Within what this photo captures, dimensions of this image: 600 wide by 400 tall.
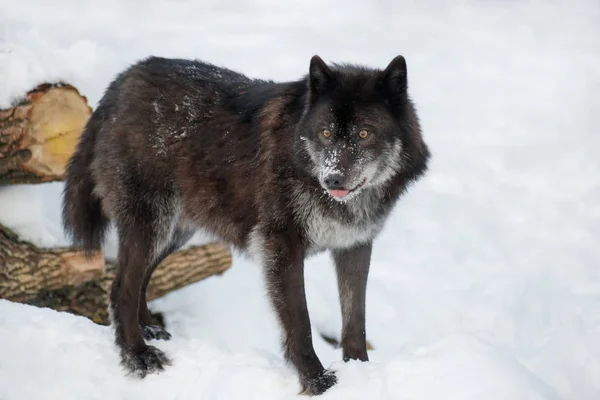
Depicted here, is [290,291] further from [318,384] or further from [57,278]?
[57,278]

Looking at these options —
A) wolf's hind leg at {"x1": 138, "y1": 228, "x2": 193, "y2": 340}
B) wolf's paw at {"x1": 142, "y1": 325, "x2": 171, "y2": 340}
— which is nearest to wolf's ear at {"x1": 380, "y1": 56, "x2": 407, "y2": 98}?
wolf's hind leg at {"x1": 138, "y1": 228, "x2": 193, "y2": 340}

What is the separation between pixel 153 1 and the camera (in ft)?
41.9

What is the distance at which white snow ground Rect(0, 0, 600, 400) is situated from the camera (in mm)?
4047

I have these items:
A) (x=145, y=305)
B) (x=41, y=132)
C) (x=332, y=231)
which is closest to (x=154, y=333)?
(x=145, y=305)

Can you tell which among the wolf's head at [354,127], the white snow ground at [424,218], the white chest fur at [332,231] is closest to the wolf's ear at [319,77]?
the wolf's head at [354,127]

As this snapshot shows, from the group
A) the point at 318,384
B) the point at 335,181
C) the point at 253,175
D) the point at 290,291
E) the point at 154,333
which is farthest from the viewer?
the point at 154,333

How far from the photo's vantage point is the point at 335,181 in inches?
147

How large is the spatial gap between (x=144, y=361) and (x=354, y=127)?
200 centimetres

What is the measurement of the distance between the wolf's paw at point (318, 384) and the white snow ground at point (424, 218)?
7cm

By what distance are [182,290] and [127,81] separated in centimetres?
219

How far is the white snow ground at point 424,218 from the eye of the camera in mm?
4047

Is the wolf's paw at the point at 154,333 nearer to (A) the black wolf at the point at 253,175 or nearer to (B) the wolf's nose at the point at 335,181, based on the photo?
(A) the black wolf at the point at 253,175

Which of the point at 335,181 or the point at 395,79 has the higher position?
the point at 395,79

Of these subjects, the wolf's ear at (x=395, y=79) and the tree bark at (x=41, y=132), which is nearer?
the wolf's ear at (x=395, y=79)
